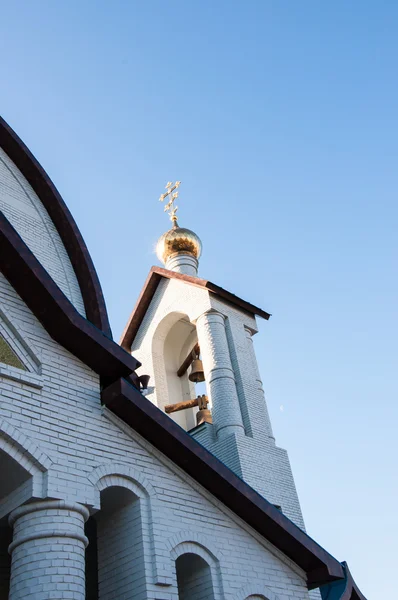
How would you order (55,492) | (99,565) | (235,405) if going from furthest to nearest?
1. (235,405)
2. (99,565)
3. (55,492)

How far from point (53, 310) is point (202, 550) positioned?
87.4 inches

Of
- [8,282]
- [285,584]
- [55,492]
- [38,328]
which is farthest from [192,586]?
[8,282]

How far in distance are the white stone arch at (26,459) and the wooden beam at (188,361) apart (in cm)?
611

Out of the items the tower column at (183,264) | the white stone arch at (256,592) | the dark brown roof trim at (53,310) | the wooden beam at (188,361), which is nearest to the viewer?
the dark brown roof trim at (53,310)

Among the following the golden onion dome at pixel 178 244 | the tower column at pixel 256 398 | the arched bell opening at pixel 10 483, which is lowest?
the arched bell opening at pixel 10 483

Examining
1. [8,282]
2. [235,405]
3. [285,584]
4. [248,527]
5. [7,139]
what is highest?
[7,139]

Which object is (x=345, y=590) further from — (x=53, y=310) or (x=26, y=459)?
(x=53, y=310)

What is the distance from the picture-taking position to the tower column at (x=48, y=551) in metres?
4.46

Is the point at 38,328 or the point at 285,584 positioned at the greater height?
the point at 38,328

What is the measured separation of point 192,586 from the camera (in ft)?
18.6

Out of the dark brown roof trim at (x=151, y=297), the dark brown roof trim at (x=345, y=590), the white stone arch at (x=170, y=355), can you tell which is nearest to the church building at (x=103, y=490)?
the dark brown roof trim at (x=345, y=590)

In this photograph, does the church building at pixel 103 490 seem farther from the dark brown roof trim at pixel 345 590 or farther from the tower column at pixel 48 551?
the dark brown roof trim at pixel 345 590

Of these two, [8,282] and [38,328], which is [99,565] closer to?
[38,328]

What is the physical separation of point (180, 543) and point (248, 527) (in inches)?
33.3
